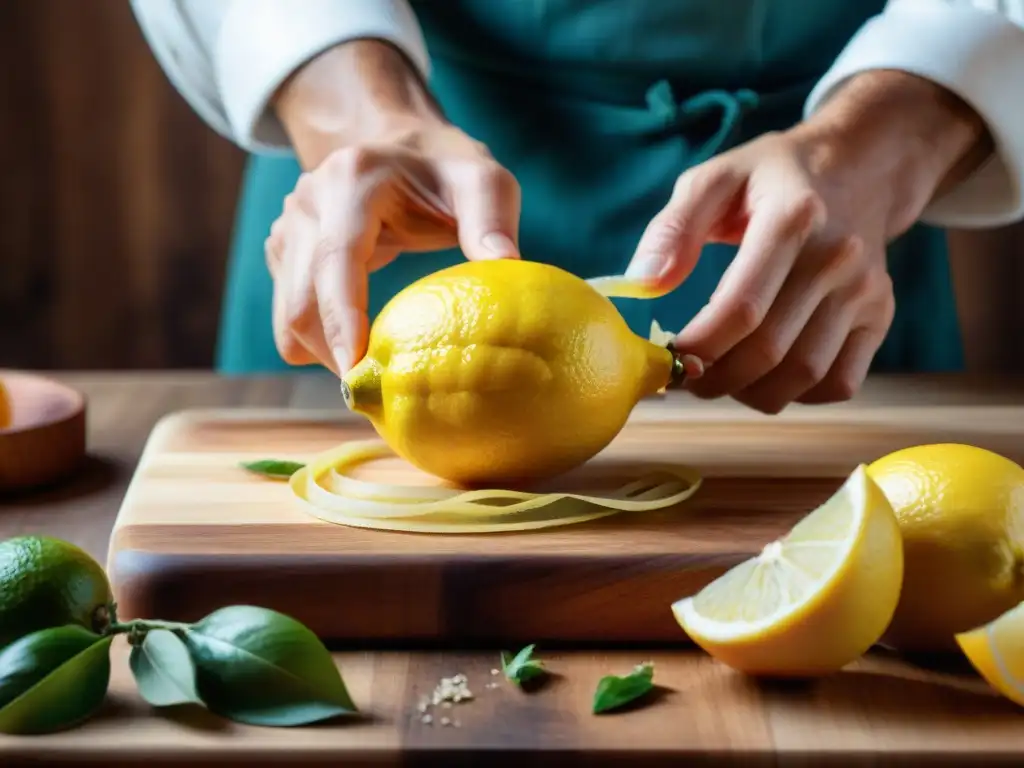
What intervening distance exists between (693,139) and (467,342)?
0.75 metres

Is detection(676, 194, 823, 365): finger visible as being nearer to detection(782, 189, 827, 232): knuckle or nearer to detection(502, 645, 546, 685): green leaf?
detection(782, 189, 827, 232): knuckle

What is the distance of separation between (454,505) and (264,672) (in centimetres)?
28

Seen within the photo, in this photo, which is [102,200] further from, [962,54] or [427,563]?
[427,563]

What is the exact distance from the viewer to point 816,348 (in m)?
1.26

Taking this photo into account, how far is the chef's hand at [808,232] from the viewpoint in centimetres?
116

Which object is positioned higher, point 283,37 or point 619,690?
point 283,37

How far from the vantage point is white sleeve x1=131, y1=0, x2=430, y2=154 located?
149 cm

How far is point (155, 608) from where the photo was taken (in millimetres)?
975

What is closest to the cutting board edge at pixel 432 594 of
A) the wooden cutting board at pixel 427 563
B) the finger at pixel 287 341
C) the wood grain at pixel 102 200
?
the wooden cutting board at pixel 427 563

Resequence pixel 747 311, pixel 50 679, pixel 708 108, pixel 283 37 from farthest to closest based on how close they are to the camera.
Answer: pixel 708 108, pixel 283 37, pixel 747 311, pixel 50 679

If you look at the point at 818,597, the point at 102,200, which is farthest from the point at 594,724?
the point at 102,200

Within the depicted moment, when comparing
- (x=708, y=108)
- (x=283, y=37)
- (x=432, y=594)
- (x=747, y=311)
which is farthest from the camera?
(x=708, y=108)

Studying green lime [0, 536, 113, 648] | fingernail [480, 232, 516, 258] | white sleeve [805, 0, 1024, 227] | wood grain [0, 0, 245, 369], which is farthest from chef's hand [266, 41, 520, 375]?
wood grain [0, 0, 245, 369]

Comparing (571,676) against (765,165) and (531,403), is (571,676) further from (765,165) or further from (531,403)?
(765,165)
